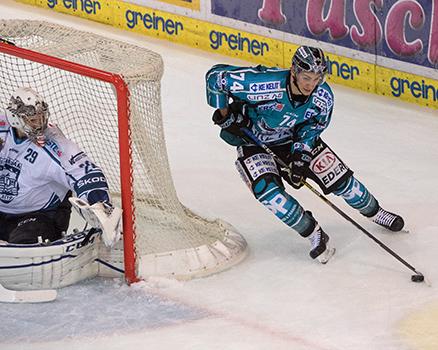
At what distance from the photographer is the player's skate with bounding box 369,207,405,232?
20.1 feet

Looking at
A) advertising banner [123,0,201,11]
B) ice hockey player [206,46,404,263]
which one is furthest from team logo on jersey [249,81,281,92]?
advertising banner [123,0,201,11]

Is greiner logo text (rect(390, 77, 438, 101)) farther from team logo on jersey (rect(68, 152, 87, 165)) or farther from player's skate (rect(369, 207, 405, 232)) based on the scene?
team logo on jersey (rect(68, 152, 87, 165))

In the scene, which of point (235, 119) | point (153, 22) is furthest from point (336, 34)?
point (235, 119)

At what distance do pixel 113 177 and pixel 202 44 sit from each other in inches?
121

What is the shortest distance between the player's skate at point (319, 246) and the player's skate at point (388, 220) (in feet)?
1.30

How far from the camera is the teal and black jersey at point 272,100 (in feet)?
19.0

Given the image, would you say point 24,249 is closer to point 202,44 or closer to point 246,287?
point 246,287

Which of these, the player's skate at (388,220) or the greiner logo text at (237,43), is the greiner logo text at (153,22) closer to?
the greiner logo text at (237,43)

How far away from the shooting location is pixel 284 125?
5.89m

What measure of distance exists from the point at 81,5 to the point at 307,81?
440 cm

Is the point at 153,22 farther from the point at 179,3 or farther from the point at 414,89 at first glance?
the point at 414,89

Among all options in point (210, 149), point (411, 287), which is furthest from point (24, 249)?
point (210, 149)

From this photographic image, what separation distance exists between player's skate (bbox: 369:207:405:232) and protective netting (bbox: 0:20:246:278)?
657 mm

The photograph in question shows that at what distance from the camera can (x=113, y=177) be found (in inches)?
241
